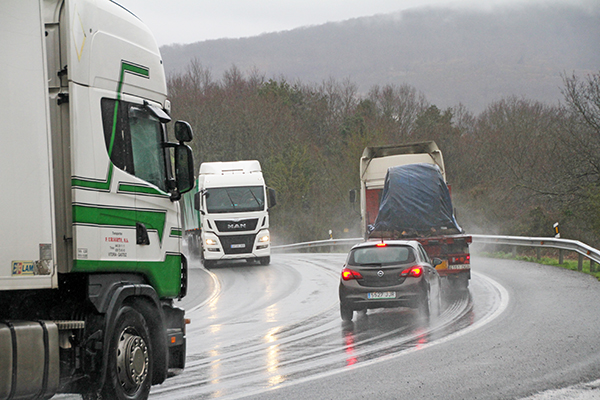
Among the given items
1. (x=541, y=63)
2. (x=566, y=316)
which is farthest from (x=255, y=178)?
(x=541, y=63)

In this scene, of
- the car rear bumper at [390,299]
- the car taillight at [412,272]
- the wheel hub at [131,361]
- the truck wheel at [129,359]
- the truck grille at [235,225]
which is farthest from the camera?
the truck grille at [235,225]

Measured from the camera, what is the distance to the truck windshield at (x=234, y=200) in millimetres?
26203

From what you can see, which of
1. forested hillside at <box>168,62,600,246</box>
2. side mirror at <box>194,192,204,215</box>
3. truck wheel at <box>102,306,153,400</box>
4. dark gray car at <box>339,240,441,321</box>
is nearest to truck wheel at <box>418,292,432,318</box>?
dark gray car at <box>339,240,441,321</box>

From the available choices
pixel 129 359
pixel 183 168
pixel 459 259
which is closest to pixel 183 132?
pixel 183 168

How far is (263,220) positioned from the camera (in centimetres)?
2647

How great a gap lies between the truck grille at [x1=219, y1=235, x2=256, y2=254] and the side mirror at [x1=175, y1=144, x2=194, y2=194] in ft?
62.5

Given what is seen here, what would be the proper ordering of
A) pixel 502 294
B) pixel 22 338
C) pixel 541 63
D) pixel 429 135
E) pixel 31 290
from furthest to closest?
pixel 541 63 → pixel 429 135 → pixel 502 294 → pixel 31 290 → pixel 22 338

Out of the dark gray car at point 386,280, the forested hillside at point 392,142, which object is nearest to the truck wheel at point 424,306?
the dark gray car at point 386,280

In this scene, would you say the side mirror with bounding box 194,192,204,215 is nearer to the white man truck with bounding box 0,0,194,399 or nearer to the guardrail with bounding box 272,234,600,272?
the guardrail with bounding box 272,234,600,272

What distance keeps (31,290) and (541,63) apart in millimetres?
184490

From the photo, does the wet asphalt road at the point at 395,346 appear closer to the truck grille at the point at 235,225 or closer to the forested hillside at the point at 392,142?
the truck grille at the point at 235,225

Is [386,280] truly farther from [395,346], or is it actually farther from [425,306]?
[395,346]

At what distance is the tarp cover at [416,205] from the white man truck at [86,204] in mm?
11541

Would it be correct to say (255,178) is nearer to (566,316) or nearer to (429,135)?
(566,316)
